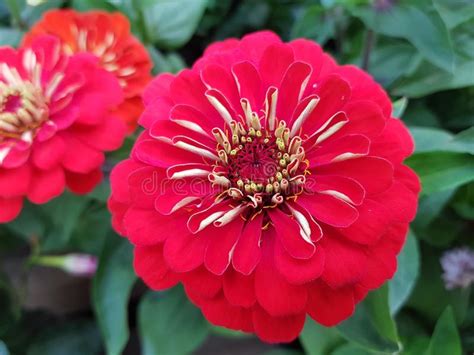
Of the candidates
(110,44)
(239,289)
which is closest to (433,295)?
(239,289)

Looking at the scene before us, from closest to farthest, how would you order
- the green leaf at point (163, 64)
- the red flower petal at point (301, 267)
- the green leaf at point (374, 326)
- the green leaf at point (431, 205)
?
the red flower petal at point (301, 267)
the green leaf at point (374, 326)
the green leaf at point (431, 205)
the green leaf at point (163, 64)

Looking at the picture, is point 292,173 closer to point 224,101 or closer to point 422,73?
point 224,101

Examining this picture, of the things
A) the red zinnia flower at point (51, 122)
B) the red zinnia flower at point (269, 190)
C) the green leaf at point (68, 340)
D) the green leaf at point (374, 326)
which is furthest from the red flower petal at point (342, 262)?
the green leaf at point (68, 340)

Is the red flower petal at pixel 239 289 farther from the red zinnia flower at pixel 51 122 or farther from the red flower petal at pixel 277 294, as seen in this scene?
the red zinnia flower at pixel 51 122

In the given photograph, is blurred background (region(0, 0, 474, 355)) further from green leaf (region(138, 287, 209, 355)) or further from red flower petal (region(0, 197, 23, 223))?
red flower petal (region(0, 197, 23, 223))

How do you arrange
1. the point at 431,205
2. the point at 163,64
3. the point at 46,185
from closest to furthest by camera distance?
the point at 46,185
the point at 431,205
the point at 163,64

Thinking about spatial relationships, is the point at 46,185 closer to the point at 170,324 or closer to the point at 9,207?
the point at 9,207
